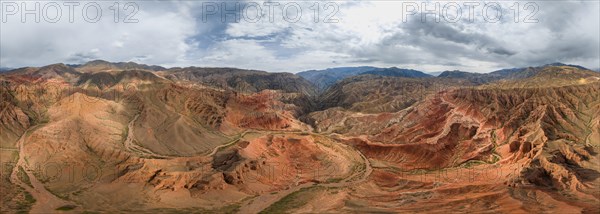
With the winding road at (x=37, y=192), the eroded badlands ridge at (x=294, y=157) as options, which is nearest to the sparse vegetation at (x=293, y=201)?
the eroded badlands ridge at (x=294, y=157)

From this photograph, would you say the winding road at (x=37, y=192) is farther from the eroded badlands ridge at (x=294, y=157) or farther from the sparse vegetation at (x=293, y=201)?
the sparse vegetation at (x=293, y=201)

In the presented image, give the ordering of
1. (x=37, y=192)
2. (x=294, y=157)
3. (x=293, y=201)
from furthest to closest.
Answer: (x=294, y=157)
(x=293, y=201)
(x=37, y=192)

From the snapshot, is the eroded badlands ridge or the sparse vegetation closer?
the sparse vegetation

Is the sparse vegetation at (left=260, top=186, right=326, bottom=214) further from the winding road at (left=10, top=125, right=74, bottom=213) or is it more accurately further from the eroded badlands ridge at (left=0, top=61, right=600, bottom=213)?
the winding road at (left=10, top=125, right=74, bottom=213)

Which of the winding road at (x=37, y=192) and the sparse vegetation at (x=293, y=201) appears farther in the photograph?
the sparse vegetation at (x=293, y=201)

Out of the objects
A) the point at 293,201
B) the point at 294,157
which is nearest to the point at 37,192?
the point at 293,201

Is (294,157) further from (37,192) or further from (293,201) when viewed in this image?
(37,192)

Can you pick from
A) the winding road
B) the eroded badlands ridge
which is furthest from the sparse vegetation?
the winding road

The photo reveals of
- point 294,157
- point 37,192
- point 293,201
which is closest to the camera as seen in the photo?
point 37,192

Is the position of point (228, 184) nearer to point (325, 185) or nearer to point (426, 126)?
point (325, 185)
